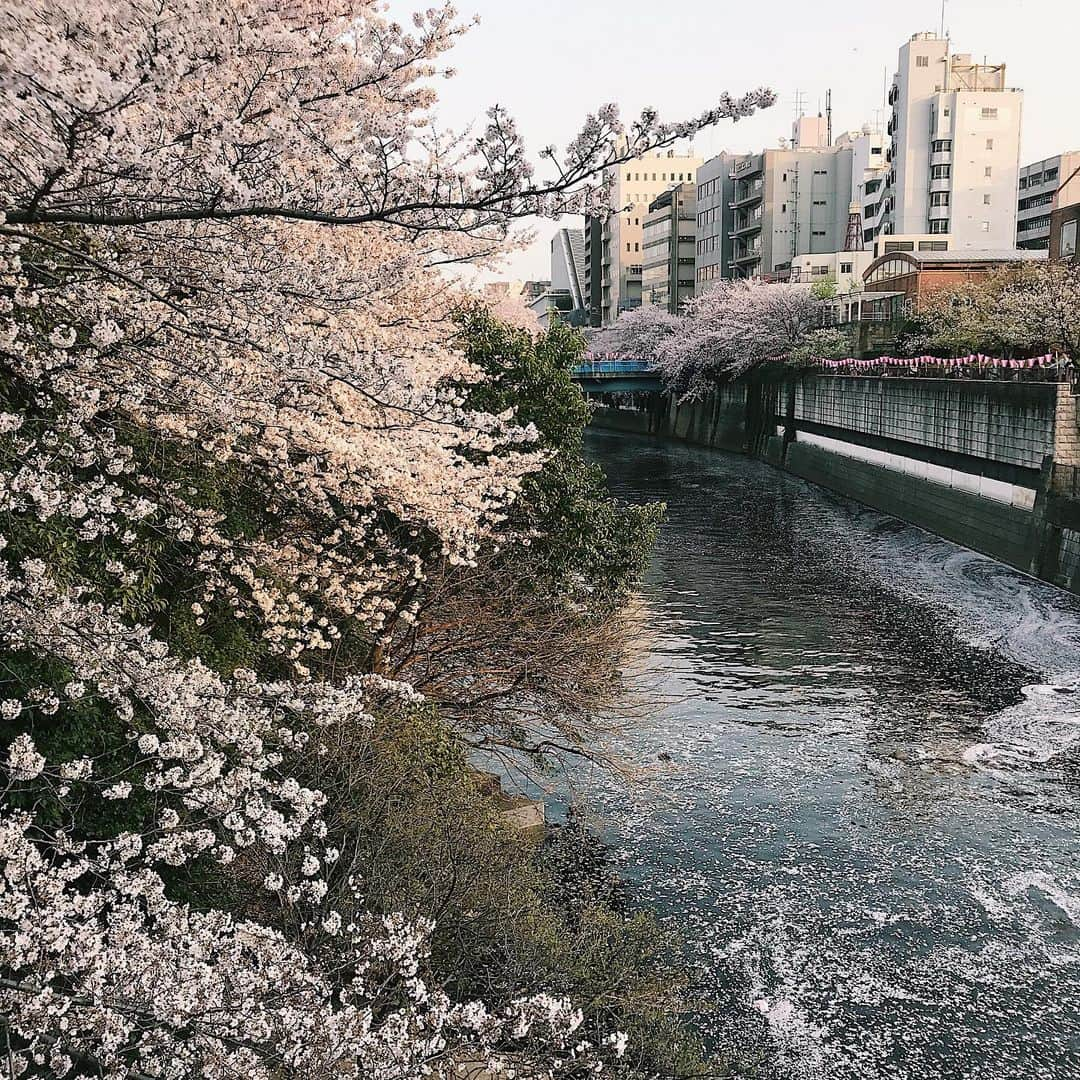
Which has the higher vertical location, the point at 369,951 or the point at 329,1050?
the point at 329,1050

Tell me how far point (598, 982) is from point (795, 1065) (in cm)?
185

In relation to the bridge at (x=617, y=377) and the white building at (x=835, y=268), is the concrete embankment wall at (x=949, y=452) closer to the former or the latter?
the bridge at (x=617, y=377)

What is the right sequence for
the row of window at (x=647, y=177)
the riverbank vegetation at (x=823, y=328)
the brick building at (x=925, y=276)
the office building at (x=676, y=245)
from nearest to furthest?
the riverbank vegetation at (x=823, y=328) < the brick building at (x=925, y=276) < the office building at (x=676, y=245) < the row of window at (x=647, y=177)

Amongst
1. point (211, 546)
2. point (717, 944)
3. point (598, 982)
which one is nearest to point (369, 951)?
point (598, 982)

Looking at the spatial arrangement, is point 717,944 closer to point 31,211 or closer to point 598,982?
point 598,982

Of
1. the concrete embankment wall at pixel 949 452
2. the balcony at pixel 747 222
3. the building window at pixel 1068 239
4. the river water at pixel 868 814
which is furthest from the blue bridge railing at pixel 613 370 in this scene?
the river water at pixel 868 814

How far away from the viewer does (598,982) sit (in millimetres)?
7914

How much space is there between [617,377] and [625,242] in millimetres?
43876

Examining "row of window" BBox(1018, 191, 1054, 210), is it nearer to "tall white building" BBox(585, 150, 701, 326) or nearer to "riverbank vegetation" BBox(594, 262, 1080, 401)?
"riverbank vegetation" BBox(594, 262, 1080, 401)

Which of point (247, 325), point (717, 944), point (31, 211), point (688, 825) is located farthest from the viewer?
point (688, 825)

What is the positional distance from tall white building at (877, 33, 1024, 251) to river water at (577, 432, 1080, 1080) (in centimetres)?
4295

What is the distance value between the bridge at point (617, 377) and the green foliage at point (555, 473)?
4499cm

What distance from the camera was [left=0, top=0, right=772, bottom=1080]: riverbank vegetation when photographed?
4.31 metres

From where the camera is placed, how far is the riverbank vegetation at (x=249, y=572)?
14.1ft
